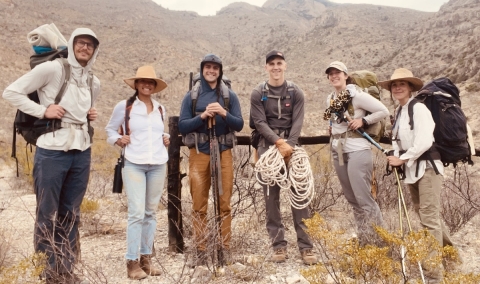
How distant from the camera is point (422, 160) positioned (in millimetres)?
3488

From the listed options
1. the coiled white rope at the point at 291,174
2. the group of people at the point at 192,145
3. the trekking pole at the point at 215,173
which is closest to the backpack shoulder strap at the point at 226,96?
the group of people at the point at 192,145

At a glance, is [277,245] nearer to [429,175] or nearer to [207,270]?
[207,270]

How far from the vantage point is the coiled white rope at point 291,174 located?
3.85 m

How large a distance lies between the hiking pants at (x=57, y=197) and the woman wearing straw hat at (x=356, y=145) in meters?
2.45

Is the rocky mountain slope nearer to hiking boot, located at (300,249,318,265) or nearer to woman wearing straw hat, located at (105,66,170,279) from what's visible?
hiking boot, located at (300,249,318,265)

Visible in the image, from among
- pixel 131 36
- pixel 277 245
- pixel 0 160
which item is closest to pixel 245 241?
pixel 277 245

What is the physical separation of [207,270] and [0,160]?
11781 millimetres

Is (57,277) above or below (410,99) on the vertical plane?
below

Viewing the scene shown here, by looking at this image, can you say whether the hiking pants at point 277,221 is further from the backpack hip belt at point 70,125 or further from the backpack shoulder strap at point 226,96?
the backpack hip belt at point 70,125

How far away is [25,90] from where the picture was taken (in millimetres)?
3129

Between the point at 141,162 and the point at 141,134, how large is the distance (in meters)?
0.27

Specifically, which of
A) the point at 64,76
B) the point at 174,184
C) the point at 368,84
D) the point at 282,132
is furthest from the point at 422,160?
the point at 64,76

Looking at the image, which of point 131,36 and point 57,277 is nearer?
point 57,277

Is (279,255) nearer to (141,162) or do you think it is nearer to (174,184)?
(174,184)
